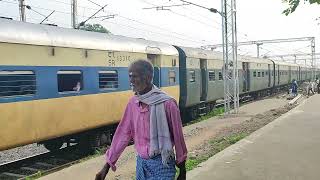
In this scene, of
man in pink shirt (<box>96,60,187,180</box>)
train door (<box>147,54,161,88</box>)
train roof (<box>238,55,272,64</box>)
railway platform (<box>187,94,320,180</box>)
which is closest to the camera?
man in pink shirt (<box>96,60,187,180</box>)

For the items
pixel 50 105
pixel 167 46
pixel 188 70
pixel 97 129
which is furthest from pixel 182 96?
pixel 50 105

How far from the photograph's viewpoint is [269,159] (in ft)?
29.9

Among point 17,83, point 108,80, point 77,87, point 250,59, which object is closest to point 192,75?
point 108,80

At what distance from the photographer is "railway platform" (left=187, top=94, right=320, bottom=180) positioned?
7.68m

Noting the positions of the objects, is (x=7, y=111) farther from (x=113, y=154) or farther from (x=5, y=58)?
(x=113, y=154)

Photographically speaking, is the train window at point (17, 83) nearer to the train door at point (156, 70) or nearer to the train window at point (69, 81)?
the train window at point (69, 81)

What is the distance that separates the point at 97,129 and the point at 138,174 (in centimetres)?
911

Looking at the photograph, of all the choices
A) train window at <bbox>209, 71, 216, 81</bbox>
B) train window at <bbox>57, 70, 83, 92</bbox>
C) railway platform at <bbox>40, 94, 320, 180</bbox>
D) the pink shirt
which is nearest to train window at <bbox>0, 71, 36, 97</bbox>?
train window at <bbox>57, 70, 83, 92</bbox>

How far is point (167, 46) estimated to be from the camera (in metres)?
17.8

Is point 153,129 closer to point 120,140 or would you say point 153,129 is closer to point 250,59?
point 120,140

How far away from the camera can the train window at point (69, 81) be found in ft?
35.3

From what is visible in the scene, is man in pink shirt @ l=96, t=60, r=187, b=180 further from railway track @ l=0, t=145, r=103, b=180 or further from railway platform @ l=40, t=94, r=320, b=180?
railway track @ l=0, t=145, r=103, b=180

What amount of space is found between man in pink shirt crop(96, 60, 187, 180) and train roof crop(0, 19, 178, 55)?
5571mm

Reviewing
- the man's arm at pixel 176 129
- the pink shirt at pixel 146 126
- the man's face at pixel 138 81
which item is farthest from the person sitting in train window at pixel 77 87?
the man's arm at pixel 176 129
